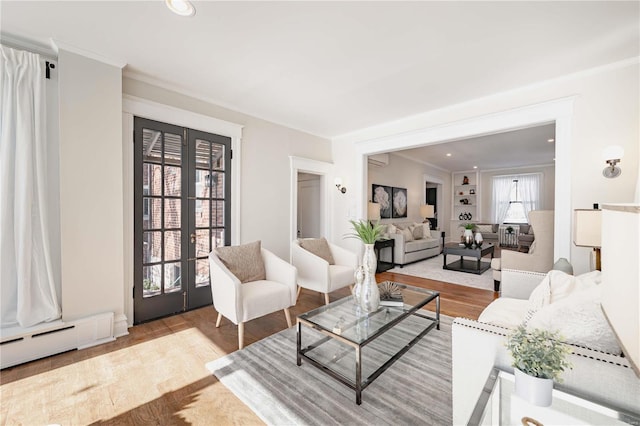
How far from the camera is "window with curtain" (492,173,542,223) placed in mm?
8594

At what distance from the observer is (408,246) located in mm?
5797

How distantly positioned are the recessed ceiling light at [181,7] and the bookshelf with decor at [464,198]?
32.2ft

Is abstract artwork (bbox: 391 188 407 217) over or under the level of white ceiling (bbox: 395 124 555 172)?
under

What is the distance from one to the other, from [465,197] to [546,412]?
9.89 m

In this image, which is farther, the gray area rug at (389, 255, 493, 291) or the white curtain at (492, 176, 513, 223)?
the white curtain at (492, 176, 513, 223)

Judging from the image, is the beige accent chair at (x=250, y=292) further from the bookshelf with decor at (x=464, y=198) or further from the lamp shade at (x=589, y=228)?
the bookshelf with decor at (x=464, y=198)

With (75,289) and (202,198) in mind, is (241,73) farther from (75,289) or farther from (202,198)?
(75,289)

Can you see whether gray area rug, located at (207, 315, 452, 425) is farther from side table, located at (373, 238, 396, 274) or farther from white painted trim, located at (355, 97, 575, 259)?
side table, located at (373, 238, 396, 274)

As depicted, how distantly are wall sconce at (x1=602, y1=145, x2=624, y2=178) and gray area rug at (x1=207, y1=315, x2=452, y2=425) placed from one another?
2294 millimetres

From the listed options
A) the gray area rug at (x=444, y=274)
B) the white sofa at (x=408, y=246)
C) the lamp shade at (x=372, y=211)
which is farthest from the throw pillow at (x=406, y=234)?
the lamp shade at (x=372, y=211)

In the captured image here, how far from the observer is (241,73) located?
9.16 ft

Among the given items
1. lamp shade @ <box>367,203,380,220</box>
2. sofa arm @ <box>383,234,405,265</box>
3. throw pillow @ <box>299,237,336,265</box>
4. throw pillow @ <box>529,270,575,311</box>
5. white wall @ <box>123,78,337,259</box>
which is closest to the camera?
throw pillow @ <box>529,270,575,311</box>

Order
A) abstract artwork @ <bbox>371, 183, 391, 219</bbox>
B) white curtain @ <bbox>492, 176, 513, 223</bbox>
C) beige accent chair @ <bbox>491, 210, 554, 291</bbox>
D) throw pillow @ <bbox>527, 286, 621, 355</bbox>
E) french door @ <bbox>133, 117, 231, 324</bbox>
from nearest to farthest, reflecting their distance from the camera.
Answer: throw pillow @ <bbox>527, 286, 621, 355</bbox>, french door @ <bbox>133, 117, 231, 324</bbox>, beige accent chair @ <bbox>491, 210, 554, 291</bbox>, abstract artwork @ <bbox>371, 183, 391, 219</bbox>, white curtain @ <bbox>492, 176, 513, 223</bbox>

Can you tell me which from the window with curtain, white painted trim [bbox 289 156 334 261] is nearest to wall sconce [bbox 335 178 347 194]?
white painted trim [bbox 289 156 334 261]
